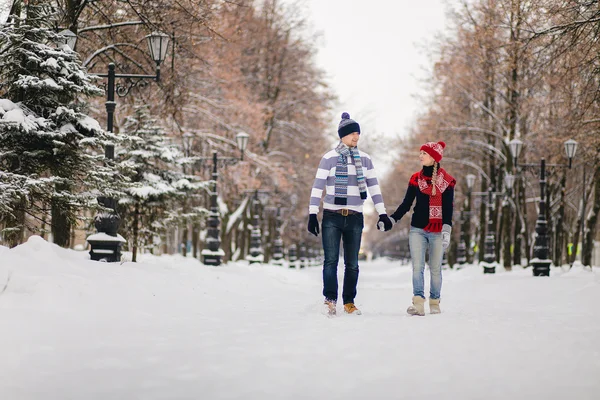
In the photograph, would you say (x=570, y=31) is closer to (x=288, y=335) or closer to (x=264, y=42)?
(x=288, y=335)

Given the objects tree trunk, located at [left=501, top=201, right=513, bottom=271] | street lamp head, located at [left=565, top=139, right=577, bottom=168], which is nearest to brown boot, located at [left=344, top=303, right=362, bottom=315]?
street lamp head, located at [left=565, top=139, right=577, bottom=168]

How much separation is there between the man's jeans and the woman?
537 millimetres

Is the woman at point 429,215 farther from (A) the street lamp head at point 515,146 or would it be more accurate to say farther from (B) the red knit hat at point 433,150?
(A) the street lamp head at point 515,146

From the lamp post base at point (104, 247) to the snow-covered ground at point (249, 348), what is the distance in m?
2.53

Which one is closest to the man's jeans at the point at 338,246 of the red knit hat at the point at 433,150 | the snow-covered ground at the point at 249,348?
the snow-covered ground at the point at 249,348

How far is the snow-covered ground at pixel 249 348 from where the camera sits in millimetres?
4680

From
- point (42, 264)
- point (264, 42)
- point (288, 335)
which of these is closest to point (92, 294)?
point (42, 264)

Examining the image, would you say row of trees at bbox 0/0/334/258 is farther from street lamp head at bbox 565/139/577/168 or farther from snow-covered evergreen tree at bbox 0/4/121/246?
street lamp head at bbox 565/139/577/168

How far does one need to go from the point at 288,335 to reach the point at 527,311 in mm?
4837

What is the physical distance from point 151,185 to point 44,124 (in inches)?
252

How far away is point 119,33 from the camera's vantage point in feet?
56.0

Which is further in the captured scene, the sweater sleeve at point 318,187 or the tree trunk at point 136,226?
the tree trunk at point 136,226

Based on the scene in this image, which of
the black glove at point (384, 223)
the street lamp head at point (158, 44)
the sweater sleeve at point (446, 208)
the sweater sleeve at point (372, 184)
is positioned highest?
the street lamp head at point (158, 44)

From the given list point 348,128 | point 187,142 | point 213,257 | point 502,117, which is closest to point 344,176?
point 348,128
